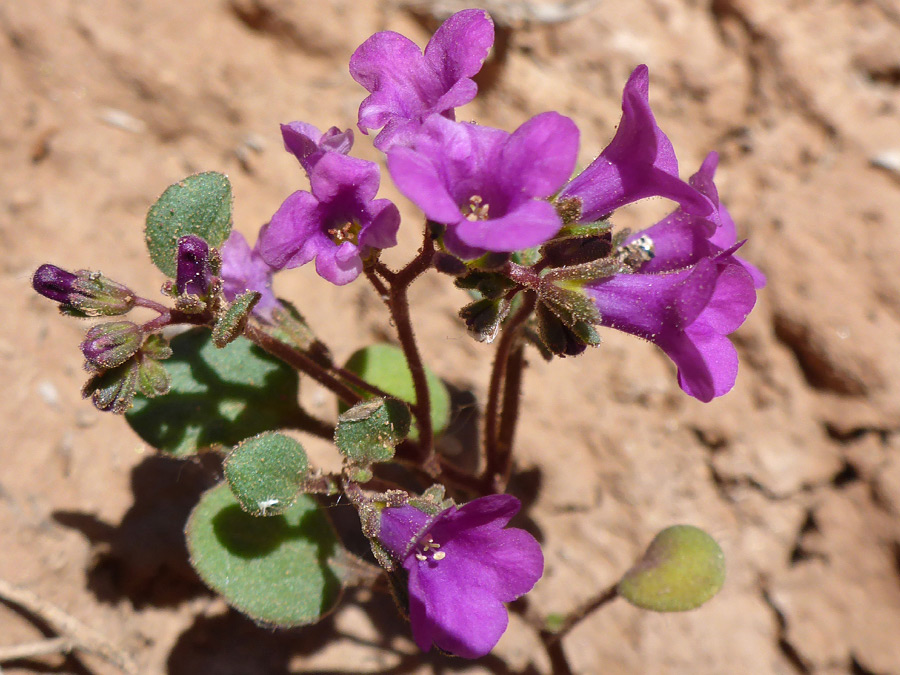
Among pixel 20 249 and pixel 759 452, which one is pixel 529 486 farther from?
pixel 20 249

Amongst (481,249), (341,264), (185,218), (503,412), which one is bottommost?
(503,412)

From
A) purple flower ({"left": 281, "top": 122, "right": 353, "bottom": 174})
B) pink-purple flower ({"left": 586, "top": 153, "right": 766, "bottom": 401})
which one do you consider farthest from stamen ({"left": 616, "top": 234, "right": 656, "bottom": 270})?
purple flower ({"left": 281, "top": 122, "right": 353, "bottom": 174})


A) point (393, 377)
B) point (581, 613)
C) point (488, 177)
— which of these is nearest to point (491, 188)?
point (488, 177)

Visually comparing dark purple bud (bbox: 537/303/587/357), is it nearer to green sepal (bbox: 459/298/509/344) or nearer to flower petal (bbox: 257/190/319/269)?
green sepal (bbox: 459/298/509/344)

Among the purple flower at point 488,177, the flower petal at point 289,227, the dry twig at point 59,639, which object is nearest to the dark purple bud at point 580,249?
the purple flower at point 488,177

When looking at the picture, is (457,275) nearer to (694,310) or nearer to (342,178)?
(342,178)
